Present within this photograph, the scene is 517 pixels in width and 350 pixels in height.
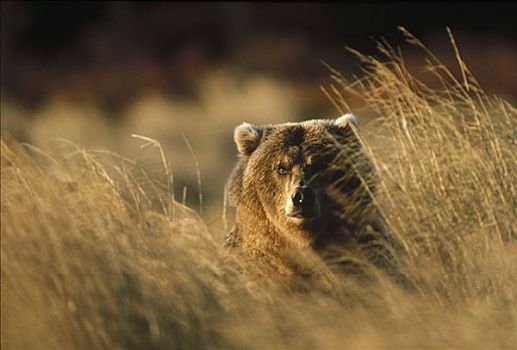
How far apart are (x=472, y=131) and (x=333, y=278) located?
55.1 inches

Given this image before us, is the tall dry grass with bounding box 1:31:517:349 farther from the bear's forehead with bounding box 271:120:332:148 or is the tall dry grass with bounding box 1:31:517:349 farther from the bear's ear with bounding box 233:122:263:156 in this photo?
the bear's ear with bounding box 233:122:263:156

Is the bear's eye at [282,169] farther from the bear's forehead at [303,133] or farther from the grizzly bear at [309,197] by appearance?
the bear's forehead at [303,133]

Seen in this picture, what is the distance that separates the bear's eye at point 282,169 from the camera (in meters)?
6.50

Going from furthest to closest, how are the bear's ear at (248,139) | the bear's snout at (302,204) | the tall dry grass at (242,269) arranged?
the bear's ear at (248,139) → the bear's snout at (302,204) → the tall dry grass at (242,269)

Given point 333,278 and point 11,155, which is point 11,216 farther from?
point 333,278

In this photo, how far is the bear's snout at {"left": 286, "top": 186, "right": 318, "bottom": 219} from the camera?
6125 mm

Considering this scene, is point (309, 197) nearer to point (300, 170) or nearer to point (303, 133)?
point (300, 170)

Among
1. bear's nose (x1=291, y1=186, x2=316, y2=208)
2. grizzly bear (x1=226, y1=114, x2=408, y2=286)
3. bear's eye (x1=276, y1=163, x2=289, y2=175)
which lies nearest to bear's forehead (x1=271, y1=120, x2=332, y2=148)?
grizzly bear (x1=226, y1=114, x2=408, y2=286)

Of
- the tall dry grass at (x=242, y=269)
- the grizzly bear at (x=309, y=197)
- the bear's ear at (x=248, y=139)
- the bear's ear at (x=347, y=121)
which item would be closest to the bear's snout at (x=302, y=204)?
the grizzly bear at (x=309, y=197)

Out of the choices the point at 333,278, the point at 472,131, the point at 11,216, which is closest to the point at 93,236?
the point at 11,216

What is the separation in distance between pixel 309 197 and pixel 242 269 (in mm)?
450

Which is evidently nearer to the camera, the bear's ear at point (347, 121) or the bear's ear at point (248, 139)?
the bear's ear at point (347, 121)

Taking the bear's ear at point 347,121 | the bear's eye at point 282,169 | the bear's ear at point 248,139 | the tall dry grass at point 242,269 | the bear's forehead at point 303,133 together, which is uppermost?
the bear's ear at point 347,121

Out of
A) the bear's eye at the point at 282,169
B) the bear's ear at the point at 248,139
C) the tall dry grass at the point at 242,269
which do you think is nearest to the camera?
the tall dry grass at the point at 242,269
